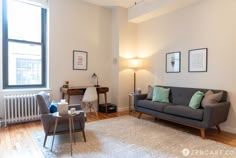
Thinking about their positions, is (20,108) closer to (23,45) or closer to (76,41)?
(23,45)

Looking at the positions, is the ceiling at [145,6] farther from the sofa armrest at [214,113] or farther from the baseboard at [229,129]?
the baseboard at [229,129]

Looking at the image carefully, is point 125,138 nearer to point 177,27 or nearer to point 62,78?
point 62,78

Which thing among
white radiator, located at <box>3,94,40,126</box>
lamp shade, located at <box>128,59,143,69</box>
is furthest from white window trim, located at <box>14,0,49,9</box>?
lamp shade, located at <box>128,59,143,69</box>

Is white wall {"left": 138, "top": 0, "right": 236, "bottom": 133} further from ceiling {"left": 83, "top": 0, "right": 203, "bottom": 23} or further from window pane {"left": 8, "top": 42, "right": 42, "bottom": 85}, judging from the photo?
window pane {"left": 8, "top": 42, "right": 42, "bottom": 85}

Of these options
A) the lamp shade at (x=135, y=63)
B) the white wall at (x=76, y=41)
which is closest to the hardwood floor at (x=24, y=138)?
the white wall at (x=76, y=41)

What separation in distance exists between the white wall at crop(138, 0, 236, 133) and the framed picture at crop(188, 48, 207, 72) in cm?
9

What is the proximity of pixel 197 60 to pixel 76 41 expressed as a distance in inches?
127

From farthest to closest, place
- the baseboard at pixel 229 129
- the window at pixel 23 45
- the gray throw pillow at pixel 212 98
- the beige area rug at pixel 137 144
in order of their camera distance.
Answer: the window at pixel 23 45 → the baseboard at pixel 229 129 → the gray throw pillow at pixel 212 98 → the beige area rug at pixel 137 144

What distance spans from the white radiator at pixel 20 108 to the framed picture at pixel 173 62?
3.53 metres

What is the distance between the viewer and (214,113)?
9.43ft

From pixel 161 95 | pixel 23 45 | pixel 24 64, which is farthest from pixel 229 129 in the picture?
pixel 23 45

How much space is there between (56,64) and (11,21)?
4.61 feet

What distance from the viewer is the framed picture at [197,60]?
3727 millimetres

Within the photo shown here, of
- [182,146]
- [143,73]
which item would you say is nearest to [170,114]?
[182,146]
